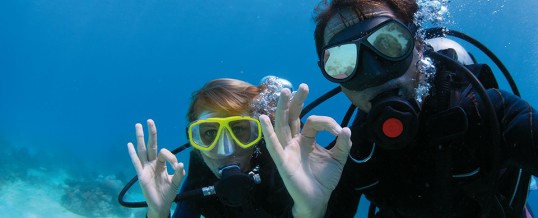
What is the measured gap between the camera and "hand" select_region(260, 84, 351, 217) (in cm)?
191

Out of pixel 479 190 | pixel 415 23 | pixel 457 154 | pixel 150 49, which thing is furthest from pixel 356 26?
pixel 150 49

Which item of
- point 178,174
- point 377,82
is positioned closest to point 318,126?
point 377,82

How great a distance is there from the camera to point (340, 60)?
2.38 m

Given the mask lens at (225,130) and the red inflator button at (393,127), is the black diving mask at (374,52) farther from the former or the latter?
the mask lens at (225,130)

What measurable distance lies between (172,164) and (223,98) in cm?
81

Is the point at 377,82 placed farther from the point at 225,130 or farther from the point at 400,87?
the point at 225,130

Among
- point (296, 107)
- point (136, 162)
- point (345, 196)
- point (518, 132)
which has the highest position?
point (136, 162)

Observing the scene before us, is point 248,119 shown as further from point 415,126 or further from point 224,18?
point 224,18

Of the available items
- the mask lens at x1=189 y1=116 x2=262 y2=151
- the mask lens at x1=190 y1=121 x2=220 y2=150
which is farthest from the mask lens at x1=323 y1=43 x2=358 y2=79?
the mask lens at x1=190 y1=121 x2=220 y2=150

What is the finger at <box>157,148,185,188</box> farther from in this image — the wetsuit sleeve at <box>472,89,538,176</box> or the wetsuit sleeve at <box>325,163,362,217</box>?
the wetsuit sleeve at <box>472,89,538,176</box>

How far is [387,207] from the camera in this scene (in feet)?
9.00

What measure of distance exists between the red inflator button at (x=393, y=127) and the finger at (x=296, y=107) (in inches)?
19.3

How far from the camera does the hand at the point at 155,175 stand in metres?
2.59

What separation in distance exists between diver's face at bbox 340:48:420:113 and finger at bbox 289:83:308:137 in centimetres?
53
